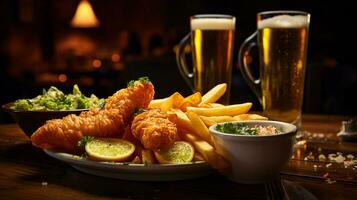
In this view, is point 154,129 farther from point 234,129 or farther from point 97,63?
point 97,63

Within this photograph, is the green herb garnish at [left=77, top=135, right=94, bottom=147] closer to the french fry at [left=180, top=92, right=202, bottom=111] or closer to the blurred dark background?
the french fry at [left=180, top=92, right=202, bottom=111]

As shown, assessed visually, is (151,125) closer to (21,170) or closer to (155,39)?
(21,170)

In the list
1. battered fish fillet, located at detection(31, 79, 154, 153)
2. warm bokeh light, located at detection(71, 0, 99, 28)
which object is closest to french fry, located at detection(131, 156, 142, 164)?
battered fish fillet, located at detection(31, 79, 154, 153)

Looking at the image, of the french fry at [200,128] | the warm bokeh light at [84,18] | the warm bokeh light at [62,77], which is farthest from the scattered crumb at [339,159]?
the warm bokeh light at [84,18]

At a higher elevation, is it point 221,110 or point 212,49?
point 212,49

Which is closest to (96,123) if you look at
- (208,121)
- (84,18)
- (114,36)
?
(208,121)
